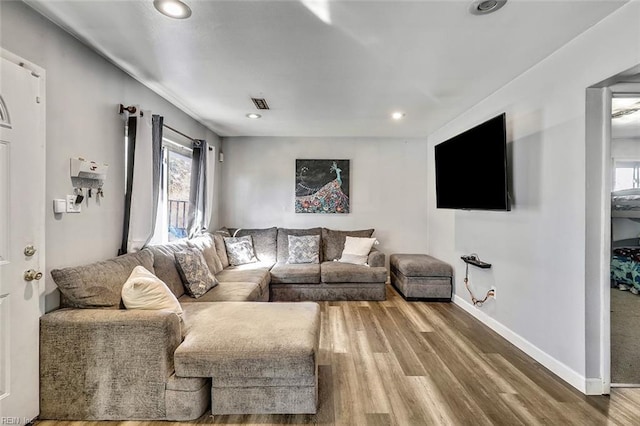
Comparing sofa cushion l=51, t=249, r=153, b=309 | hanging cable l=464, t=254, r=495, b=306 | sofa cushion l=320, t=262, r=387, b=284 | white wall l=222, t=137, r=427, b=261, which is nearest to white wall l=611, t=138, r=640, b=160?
hanging cable l=464, t=254, r=495, b=306

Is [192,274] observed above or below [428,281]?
above

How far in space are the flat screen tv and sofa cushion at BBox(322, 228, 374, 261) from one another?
1390 millimetres

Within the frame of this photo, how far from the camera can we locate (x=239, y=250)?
14.1 feet

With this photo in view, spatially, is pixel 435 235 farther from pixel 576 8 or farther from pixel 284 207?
pixel 576 8

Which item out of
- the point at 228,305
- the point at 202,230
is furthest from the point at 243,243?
the point at 228,305

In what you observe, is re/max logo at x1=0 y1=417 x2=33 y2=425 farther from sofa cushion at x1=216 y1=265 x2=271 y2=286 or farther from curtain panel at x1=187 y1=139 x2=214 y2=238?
curtain panel at x1=187 y1=139 x2=214 y2=238

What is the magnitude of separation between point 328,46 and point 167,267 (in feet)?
7.54

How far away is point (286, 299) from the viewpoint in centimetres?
408

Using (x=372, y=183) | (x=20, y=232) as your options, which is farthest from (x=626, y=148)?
(x=20, y=232)

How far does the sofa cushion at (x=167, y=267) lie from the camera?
2.65 m

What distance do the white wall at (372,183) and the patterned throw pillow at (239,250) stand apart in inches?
33.3

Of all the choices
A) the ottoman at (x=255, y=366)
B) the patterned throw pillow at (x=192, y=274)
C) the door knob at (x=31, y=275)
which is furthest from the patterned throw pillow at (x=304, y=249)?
the door knob at (x=31, y=275)

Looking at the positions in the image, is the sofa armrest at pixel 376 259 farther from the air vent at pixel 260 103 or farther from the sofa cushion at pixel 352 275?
the air vent at pixel 260 103

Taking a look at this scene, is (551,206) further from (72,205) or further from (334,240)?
(72,205)
